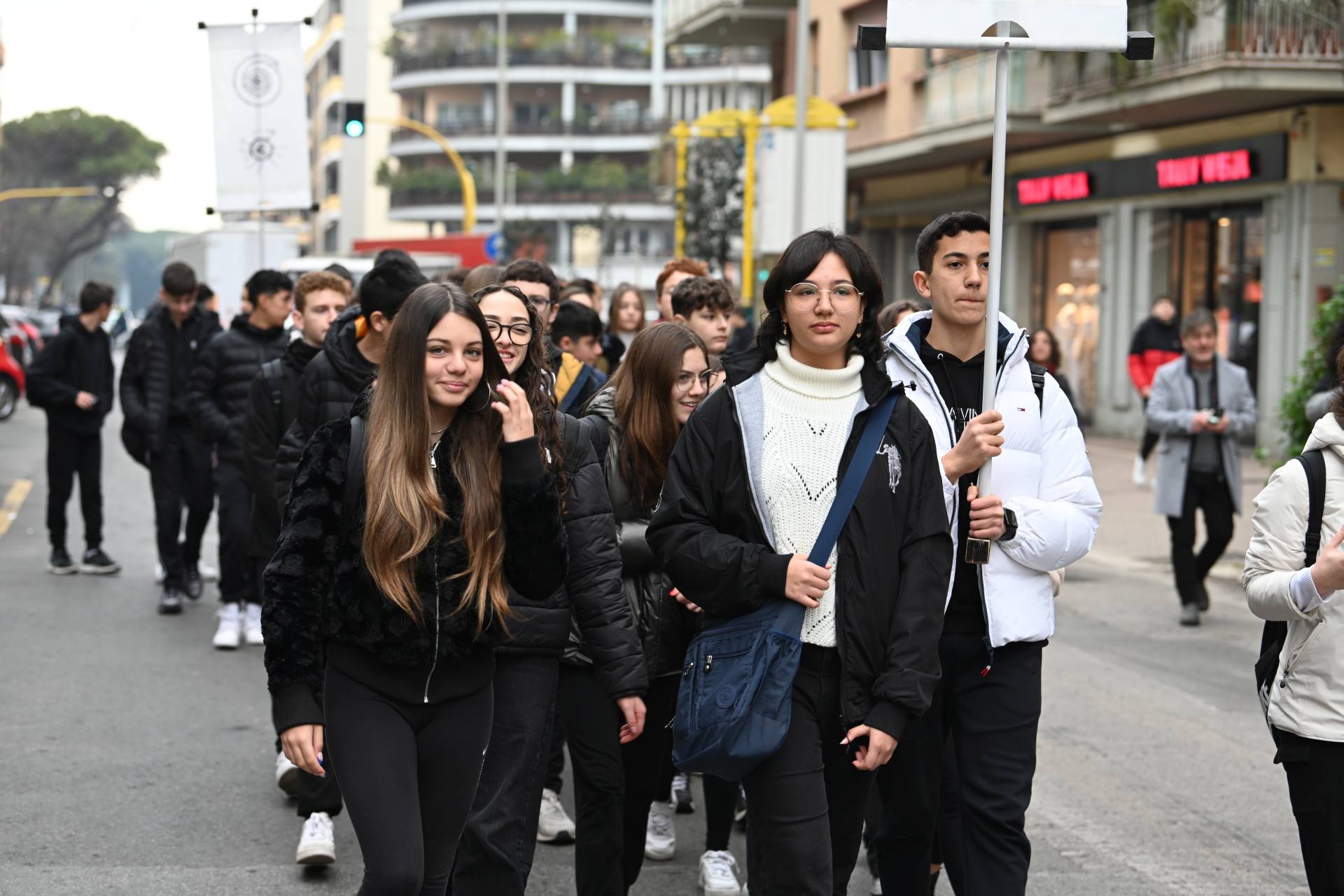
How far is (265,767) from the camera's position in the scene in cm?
749

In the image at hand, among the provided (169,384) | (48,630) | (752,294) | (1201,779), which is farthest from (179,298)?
(752,294)

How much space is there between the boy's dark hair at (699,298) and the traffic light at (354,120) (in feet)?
49.4

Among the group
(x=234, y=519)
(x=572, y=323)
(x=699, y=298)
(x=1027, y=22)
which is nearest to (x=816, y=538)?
(x=1027, y=22)

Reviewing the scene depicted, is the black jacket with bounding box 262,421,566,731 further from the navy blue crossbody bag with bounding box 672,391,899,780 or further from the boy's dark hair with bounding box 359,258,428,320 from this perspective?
the boy's dark hair with bounding box 359,258,428,320

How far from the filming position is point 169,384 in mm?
11227

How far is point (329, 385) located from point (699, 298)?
1.75m

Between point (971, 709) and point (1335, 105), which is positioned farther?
point (1335, 105)

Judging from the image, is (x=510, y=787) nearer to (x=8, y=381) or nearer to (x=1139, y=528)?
(x=1139, y=528)

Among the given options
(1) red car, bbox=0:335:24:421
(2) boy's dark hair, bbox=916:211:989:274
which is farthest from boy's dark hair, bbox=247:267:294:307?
(1) red car, bbox=0:335:24:421

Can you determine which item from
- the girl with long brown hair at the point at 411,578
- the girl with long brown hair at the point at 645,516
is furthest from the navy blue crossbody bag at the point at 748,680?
the girl with long brown hair at the point at 645,516

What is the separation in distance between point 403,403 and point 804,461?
935mm

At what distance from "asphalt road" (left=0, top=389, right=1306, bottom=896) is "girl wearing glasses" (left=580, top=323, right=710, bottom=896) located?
71 centimetres

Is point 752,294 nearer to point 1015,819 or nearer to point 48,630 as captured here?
point 48,630

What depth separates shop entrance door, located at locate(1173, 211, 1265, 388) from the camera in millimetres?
23094
